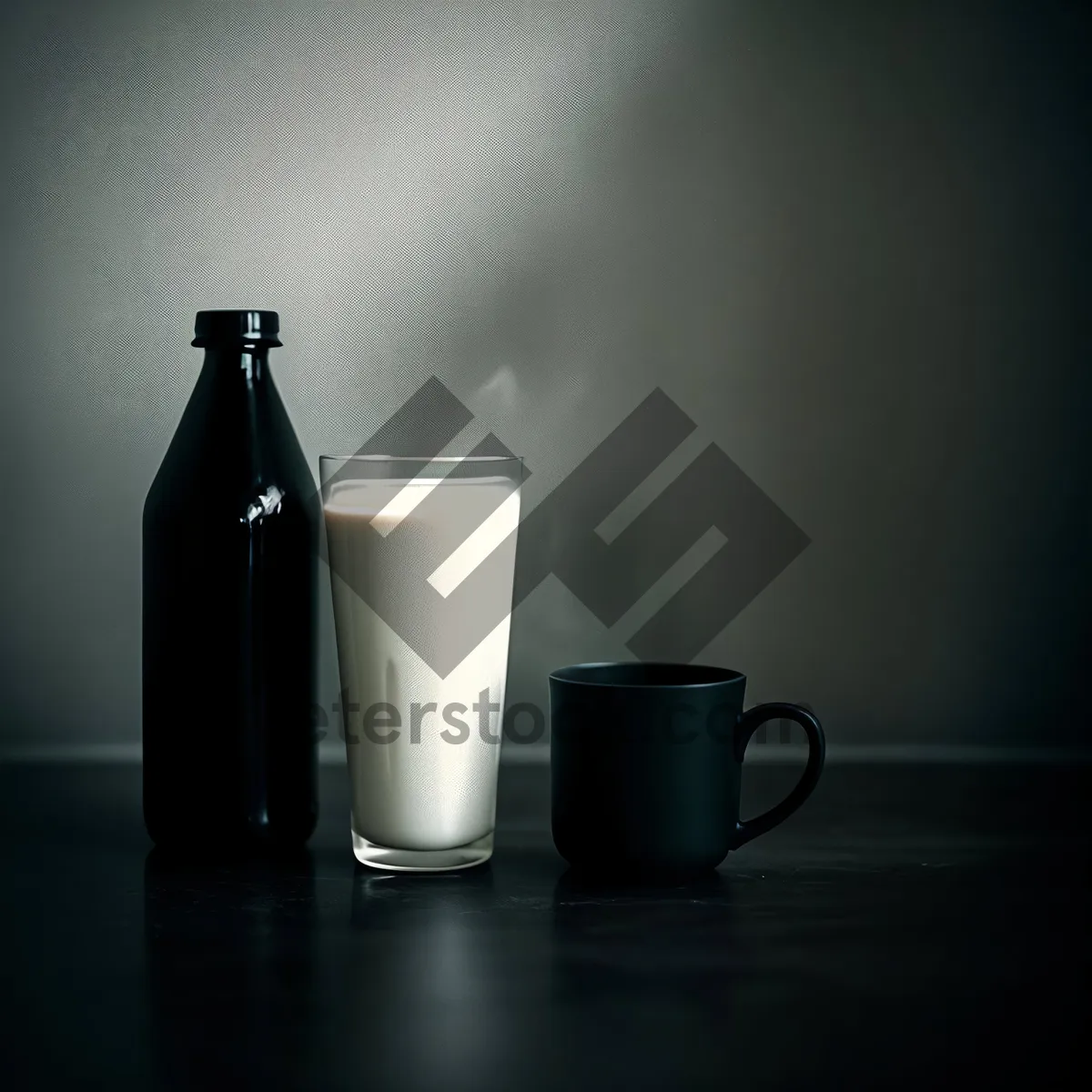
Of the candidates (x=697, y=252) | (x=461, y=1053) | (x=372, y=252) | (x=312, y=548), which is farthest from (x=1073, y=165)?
(x=461, y=1053)

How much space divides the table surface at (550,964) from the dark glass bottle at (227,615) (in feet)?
0.14

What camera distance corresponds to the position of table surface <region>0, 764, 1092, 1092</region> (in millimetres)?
447

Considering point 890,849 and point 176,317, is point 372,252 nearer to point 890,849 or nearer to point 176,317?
point 176,317

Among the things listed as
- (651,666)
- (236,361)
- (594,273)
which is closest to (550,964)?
(651,666)

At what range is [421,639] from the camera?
668 mm

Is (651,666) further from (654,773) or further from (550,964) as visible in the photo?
(550,964)

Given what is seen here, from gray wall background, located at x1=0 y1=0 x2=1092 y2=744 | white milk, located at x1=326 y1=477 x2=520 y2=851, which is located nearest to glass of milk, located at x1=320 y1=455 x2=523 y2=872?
white milk, located at x1=326 y1=477 x2=520 y2=851

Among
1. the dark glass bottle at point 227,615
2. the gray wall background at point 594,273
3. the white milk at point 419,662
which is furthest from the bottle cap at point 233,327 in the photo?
the gray wall background at point 594,273

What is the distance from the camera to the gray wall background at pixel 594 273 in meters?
0.95

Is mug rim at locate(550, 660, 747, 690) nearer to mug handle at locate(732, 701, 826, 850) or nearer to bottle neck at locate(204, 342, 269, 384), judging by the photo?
mug handle at locate(732, 701, 826, 850)

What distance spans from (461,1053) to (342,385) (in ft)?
2.03

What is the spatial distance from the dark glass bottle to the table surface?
4cm

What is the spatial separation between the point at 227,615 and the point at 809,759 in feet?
1.13

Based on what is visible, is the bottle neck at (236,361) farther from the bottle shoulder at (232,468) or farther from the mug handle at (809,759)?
the mug handle at (809,759)
